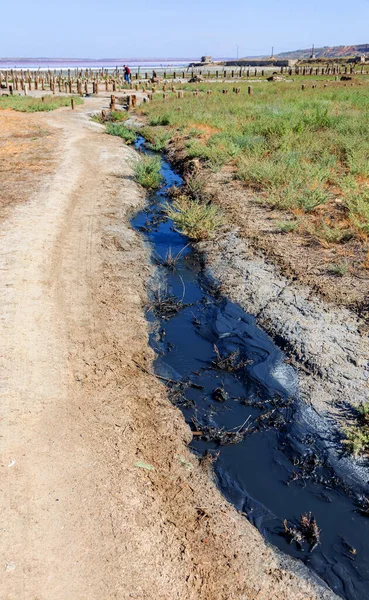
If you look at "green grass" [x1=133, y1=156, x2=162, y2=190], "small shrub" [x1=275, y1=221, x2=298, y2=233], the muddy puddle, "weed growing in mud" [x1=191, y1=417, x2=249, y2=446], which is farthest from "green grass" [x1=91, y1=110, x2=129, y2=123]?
"weed growing in mud" [x1=191, y1=417, x2=249, y2=446]

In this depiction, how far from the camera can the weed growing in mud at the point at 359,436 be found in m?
4.65

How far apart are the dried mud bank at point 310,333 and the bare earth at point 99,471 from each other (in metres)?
1.49

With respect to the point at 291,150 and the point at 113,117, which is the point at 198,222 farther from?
the point at 113,117

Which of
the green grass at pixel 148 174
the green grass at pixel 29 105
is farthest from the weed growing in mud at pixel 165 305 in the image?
the green grass at pixel 29 105

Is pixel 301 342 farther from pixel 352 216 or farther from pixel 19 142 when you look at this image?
pixel 19 142

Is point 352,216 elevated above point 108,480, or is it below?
above

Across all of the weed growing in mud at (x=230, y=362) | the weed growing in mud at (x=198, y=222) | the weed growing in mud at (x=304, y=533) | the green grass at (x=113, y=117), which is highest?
the green grass at (x=113, y=117)


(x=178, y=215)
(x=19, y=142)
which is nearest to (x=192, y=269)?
→ (x=178, y=215)

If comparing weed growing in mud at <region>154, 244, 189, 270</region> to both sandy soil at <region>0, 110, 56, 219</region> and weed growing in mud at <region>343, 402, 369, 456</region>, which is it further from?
weed growing in mud at <region>343, 402, 369, 456</region>

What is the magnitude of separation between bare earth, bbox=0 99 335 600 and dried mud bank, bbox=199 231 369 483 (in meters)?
1.49

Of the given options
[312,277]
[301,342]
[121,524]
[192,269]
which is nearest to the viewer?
[121,524]

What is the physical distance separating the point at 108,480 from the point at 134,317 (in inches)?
123

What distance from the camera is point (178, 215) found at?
10289 mm

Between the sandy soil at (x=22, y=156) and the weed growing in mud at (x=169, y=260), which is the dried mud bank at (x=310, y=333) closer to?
the weed growing in mud at (x=169, y=260)
